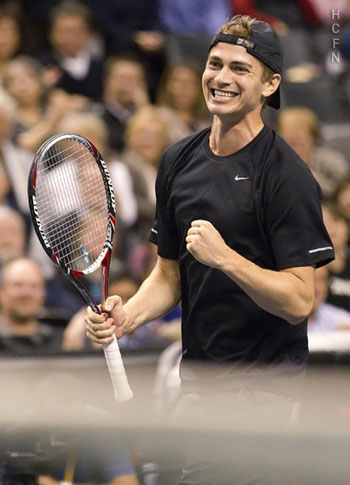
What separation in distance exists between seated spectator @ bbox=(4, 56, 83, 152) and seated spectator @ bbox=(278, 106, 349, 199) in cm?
151

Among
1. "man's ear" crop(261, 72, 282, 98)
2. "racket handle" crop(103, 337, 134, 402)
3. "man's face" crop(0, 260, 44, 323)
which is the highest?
"man's ear" crop(261, 72, 282, 98)

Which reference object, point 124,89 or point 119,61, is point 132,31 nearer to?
point 119,61

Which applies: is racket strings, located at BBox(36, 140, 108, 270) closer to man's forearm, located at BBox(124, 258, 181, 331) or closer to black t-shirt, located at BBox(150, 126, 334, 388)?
man's forearm, located at BBox(124, 258, 181, 331)

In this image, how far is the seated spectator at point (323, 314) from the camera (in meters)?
7.19

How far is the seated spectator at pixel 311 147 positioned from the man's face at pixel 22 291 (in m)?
2.22

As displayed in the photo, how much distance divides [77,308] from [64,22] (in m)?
2.76

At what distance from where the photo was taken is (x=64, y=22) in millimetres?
9438

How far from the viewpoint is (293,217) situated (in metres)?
3.81

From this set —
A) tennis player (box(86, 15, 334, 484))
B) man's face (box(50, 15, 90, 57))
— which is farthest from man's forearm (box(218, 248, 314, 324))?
man's face (box(50, 15, 90, 57))

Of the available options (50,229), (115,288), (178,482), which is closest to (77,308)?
(115,288)

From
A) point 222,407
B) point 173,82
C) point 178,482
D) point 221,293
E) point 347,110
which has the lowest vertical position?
point 347,110

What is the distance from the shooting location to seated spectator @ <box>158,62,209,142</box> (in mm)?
9242

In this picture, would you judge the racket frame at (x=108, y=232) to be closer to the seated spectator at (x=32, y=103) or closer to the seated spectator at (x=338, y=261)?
the seated spectator at (x=338, y=261)

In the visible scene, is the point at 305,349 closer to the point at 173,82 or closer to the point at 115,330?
the point at 115,330
